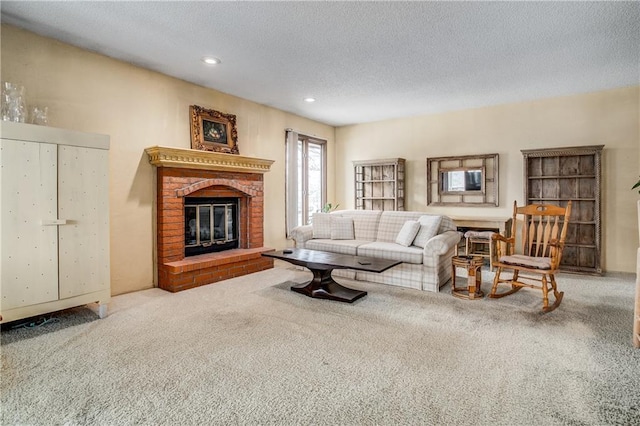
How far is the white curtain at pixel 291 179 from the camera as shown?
6.10 metres

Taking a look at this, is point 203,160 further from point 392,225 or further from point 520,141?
point 520,141

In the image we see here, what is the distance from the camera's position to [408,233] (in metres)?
4.41

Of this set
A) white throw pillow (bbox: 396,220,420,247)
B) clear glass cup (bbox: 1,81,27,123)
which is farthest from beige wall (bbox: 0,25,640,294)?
white throw pillow (bbox: 396,220,420,247)

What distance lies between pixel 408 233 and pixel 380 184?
253 cm

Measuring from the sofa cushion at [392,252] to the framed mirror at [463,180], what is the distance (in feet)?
6.83

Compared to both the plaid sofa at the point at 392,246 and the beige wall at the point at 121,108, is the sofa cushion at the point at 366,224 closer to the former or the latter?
the plaid sofa at the point at 392,246

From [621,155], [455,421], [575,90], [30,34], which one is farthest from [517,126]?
[30,34]

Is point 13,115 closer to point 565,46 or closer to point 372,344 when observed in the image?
point 372,344

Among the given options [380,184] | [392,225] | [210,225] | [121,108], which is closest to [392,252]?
[392,225]

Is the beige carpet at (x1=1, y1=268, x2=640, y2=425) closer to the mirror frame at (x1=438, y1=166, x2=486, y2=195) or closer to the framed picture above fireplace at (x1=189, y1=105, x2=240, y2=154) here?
the framed picture above fireplace at (x1=189, y1=105, x2=240, y2=154)

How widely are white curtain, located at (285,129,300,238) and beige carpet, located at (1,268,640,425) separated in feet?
8.84

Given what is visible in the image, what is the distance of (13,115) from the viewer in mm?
2836

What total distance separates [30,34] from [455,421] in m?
4.47

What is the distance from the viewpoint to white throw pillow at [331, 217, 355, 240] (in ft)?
16.4
